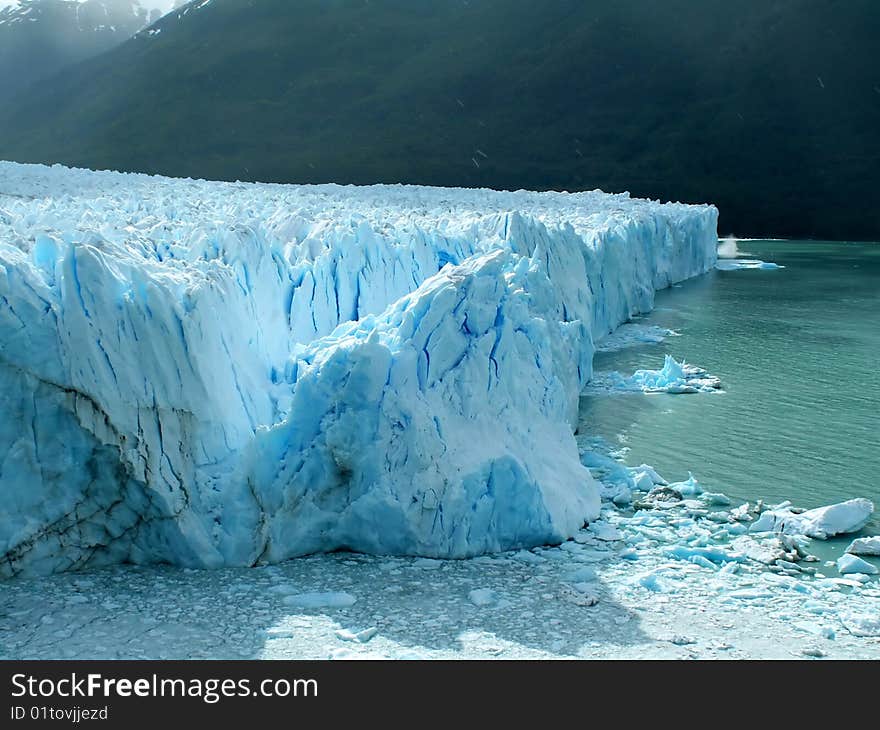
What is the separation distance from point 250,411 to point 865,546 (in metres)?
3.66

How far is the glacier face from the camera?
436 centimetres

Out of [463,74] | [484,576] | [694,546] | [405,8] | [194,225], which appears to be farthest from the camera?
[405,8]

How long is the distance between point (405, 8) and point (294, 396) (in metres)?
43.3

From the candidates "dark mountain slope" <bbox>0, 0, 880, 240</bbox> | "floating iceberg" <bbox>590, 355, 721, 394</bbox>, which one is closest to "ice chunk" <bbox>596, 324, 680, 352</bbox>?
"floating iceberg" <bbox>590, 355, 721, 394</bbox>

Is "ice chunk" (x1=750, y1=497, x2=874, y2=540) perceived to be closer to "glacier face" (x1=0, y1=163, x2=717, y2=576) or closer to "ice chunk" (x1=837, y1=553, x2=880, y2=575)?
"ice chunk" (x1=837, y1=553, x2=880, y2=575)

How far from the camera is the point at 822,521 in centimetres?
563

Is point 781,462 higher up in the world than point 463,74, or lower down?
lower down

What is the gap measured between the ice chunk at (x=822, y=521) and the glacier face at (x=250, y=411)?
1.08 metres

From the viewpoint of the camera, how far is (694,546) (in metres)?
5.28

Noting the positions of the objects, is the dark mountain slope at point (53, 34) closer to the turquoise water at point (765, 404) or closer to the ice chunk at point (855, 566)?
the turquoise water at point (765, 404)

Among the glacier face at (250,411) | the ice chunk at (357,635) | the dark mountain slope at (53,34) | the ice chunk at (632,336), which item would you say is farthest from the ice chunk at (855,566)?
the dark mountain slope at (53,34)

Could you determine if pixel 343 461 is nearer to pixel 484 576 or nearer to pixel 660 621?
pixel 484 576

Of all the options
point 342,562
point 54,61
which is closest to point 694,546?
point 342,562

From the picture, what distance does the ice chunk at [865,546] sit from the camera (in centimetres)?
530
